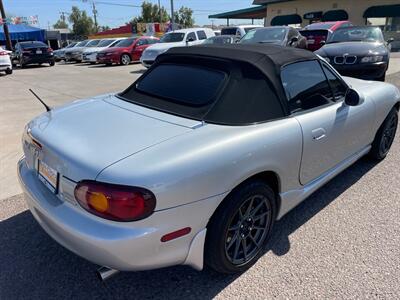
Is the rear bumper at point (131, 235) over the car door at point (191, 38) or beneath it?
beneath

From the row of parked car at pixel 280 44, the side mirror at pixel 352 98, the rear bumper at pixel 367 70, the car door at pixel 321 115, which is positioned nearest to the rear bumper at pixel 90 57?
the row of parked car at pixel 280 44

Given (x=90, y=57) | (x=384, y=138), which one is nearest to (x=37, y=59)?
(x=90, y=57)

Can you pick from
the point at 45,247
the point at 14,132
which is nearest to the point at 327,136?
the point at 45,247

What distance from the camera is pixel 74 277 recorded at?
2459 mm

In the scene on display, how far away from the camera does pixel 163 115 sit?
2572mm

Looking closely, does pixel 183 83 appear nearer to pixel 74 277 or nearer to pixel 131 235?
pixel 131 235

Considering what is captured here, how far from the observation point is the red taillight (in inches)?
72.6

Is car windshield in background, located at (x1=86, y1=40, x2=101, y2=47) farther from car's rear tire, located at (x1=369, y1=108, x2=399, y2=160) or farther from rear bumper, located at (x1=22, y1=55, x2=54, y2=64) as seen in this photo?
car's rear tire, located at (x1=369, y1=108, x2=399, y2=160)

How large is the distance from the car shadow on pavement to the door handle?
0.84 meters

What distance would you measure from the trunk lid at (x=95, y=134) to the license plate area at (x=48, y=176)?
45mm

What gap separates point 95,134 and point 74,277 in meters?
1.06

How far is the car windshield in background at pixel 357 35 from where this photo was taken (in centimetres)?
980

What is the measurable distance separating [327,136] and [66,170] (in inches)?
84.2

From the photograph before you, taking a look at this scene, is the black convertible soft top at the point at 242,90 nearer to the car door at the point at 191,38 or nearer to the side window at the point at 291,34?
the side window at the point at 291,34
